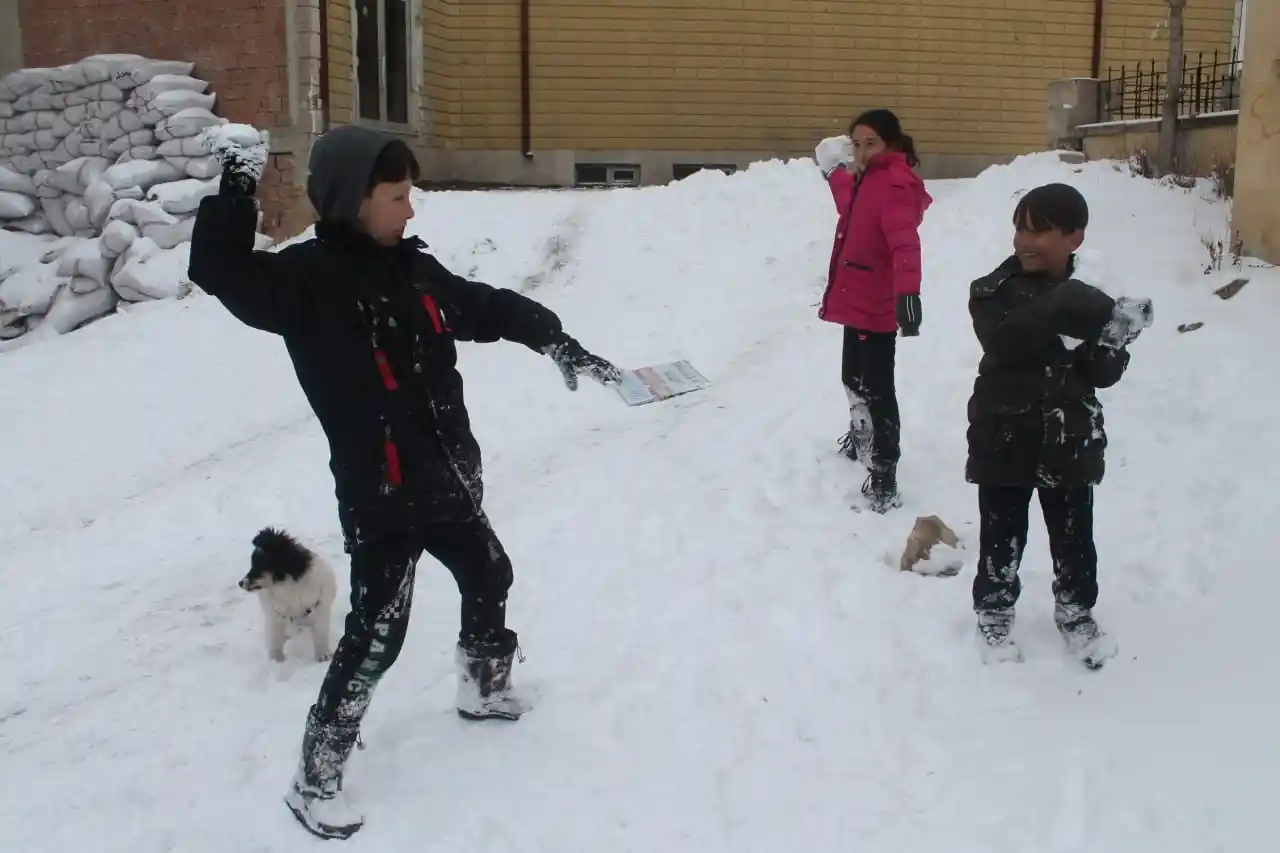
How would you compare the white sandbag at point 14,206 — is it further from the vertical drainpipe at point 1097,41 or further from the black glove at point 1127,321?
the vertical drainpipe at point 1097,41

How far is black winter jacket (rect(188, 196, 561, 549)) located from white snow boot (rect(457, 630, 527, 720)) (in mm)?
627

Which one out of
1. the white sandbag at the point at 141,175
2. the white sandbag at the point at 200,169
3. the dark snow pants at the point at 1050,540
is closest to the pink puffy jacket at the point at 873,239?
the dark snow pants at the point at 1050,540

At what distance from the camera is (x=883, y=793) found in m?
3.30

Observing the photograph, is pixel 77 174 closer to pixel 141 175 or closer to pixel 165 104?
pixel 141 175

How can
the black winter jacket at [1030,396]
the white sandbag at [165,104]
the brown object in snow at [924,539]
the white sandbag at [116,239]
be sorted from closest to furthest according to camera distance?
the black winter jacket at [1030,396]
the brown object in snow at [924,539]
the white sandbag at [116,239]
the white sandbag at [165,104]

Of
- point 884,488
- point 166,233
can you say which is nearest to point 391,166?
point 884,488

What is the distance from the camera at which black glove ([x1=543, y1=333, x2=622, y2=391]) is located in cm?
345

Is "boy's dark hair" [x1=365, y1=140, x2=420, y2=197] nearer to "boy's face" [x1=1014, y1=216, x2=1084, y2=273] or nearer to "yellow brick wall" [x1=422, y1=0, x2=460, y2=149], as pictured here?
"boy's face" [x1=1014, y1=216, x2=1084, y2=273]

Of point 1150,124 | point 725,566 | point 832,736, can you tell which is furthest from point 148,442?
point 1150,124

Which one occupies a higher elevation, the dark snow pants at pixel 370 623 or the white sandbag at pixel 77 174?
the white sandbag at pixel 77 174

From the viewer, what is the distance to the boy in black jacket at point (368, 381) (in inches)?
114

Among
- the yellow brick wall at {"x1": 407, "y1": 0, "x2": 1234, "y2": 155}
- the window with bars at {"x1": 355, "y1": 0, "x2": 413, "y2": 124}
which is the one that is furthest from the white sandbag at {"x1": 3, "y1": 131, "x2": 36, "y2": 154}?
the yellow brick wall at {"x1": 407, "y1": 0, "x2": 1234, "y2": 155}

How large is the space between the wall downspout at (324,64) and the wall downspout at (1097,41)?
38.1 ft

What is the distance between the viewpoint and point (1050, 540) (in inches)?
154
